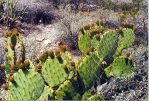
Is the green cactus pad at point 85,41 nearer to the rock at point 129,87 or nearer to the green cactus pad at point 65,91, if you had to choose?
the rock at point 129,87

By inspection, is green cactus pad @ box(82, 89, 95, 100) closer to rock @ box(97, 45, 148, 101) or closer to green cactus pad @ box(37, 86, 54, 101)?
rock @ box(97, 45, 148, 101)

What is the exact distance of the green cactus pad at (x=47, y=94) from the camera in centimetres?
445

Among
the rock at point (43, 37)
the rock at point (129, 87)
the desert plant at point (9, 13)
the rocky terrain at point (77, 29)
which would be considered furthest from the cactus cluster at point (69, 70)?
the desert plant at point (9, 13)

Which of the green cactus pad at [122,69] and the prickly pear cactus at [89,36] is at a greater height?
the prickly pear cactus at [89,36]

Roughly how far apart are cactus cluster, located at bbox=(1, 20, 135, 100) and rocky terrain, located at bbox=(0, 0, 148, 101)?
0.80 feet

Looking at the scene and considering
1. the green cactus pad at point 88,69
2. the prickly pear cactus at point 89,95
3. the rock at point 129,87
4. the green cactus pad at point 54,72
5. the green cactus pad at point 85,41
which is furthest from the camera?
the green cactus pad at point 85,41

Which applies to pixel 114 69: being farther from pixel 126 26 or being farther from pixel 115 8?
pixel 115 8

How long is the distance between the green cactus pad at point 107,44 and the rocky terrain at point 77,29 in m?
0.41

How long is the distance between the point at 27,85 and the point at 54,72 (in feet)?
1.54

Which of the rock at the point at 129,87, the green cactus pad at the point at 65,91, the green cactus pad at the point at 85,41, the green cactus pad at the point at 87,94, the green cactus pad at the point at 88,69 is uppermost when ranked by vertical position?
the green cactus pad at the point at 85,41

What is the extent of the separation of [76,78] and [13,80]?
94cm

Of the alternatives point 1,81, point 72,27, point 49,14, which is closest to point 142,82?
point 1,81

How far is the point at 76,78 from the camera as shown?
16.5ft

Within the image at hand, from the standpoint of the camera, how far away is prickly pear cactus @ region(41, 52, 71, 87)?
469 cm
